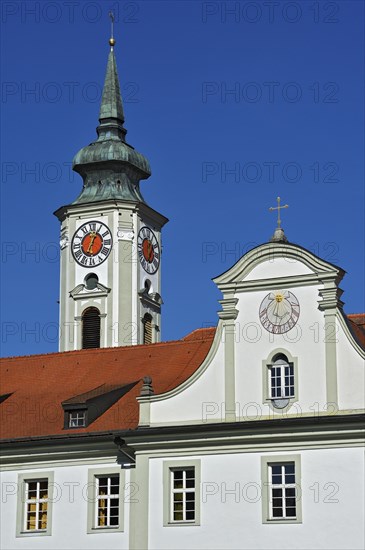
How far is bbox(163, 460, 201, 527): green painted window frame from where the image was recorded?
41469 mm

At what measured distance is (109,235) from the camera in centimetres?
6900

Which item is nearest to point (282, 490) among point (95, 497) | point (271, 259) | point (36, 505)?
point (95, 497)

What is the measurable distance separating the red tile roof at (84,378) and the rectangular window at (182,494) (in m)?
2.70

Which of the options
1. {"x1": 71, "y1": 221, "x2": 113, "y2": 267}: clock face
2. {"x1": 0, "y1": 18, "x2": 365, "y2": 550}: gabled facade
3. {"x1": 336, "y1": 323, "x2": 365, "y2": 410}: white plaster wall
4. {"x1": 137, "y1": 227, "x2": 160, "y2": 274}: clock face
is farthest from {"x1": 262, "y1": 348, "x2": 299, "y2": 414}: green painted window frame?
{"x1": 137, "y1": 227, "x2": 160, "y2": 274}: clock face

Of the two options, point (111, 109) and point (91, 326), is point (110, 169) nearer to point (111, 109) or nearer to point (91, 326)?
point (111, 109)

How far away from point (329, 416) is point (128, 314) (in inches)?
1118

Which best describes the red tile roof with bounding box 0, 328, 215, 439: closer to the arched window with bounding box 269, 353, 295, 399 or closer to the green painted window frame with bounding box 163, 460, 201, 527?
the green painted window frame with bounding box 163, 460, 201, 527

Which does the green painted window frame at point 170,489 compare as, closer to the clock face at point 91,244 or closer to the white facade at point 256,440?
the white facade at point 256,440

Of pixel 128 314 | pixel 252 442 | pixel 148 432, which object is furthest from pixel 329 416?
pixel 128 314

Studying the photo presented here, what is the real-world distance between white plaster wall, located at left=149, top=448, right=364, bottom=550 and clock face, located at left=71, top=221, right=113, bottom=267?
2721cm

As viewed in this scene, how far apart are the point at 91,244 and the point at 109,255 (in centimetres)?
141

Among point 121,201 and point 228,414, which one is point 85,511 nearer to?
point 228,414

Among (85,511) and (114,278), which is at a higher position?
(114,278)

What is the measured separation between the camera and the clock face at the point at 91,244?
226ft
